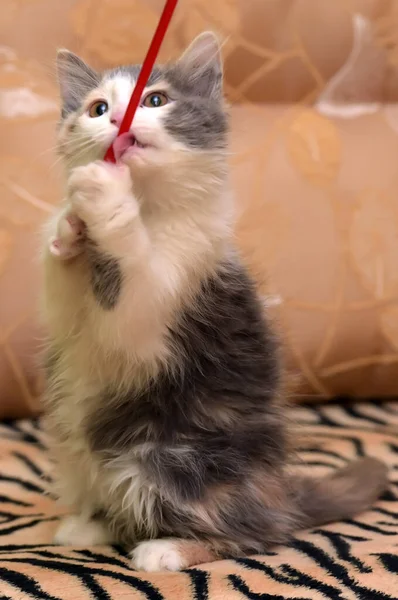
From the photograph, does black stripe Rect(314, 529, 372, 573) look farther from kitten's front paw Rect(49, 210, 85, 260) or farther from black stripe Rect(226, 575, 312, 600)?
kitten's front paw Rect(49, 210, 85, 260)

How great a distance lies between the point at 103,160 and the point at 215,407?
36cm

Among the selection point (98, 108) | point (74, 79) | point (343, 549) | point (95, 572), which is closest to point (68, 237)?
point (98, 108)

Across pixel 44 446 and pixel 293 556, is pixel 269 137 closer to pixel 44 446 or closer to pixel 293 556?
pixel 44 446

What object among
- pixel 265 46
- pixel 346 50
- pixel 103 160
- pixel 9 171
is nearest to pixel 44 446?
pixel 9 171

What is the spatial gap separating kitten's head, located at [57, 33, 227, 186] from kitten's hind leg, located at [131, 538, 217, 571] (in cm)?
47

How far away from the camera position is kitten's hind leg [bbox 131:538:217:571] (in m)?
0.89

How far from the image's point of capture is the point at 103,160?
879 millimetres

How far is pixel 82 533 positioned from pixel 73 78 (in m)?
0.65

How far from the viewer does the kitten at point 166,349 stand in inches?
35.4

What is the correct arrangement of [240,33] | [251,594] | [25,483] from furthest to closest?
[240,33], [25,483], [251,594]

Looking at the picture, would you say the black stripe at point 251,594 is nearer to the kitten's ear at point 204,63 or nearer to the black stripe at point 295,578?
the black stripe at point 295,578

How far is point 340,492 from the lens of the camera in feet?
3.69

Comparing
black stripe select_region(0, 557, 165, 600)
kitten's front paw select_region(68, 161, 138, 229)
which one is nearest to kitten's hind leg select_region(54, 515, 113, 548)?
black stripe select_region(0, 557, 165, 600)

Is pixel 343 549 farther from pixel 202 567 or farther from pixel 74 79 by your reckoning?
pixel 74 79
